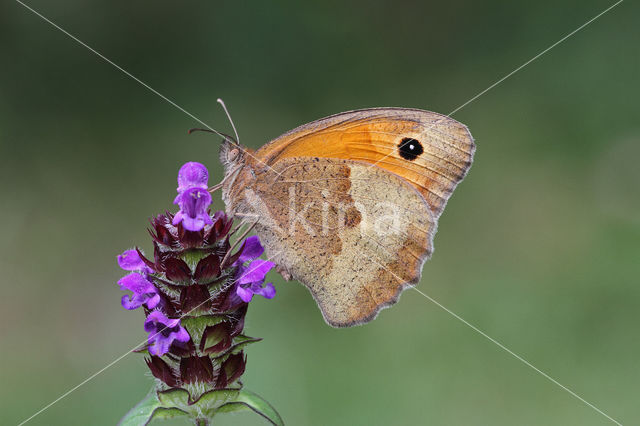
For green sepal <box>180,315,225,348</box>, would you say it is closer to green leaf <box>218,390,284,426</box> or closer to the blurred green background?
green leaf <box>218,390,284,426</box>

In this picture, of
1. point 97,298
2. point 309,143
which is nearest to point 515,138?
point 309,143

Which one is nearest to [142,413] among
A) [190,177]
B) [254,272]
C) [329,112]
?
[254,272]

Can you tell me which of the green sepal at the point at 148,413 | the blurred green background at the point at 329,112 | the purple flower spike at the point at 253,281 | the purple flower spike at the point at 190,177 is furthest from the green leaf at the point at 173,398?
the blurred green background at the point at 329,112

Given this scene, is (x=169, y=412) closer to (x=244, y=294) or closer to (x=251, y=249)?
(x=244, y=294)

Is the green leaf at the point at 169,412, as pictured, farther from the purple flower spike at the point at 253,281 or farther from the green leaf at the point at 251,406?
the purple flower spike at the point at 253,281

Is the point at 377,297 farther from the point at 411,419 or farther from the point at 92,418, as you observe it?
the point at 92,418

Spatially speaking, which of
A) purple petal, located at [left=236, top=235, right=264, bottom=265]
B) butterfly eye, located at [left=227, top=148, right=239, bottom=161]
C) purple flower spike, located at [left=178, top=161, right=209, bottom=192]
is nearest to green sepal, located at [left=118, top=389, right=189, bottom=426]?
purple petal, located at [left=236, top=235, right=264, bottom=265]

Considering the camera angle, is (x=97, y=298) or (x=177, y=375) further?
(x=97, y=298)
